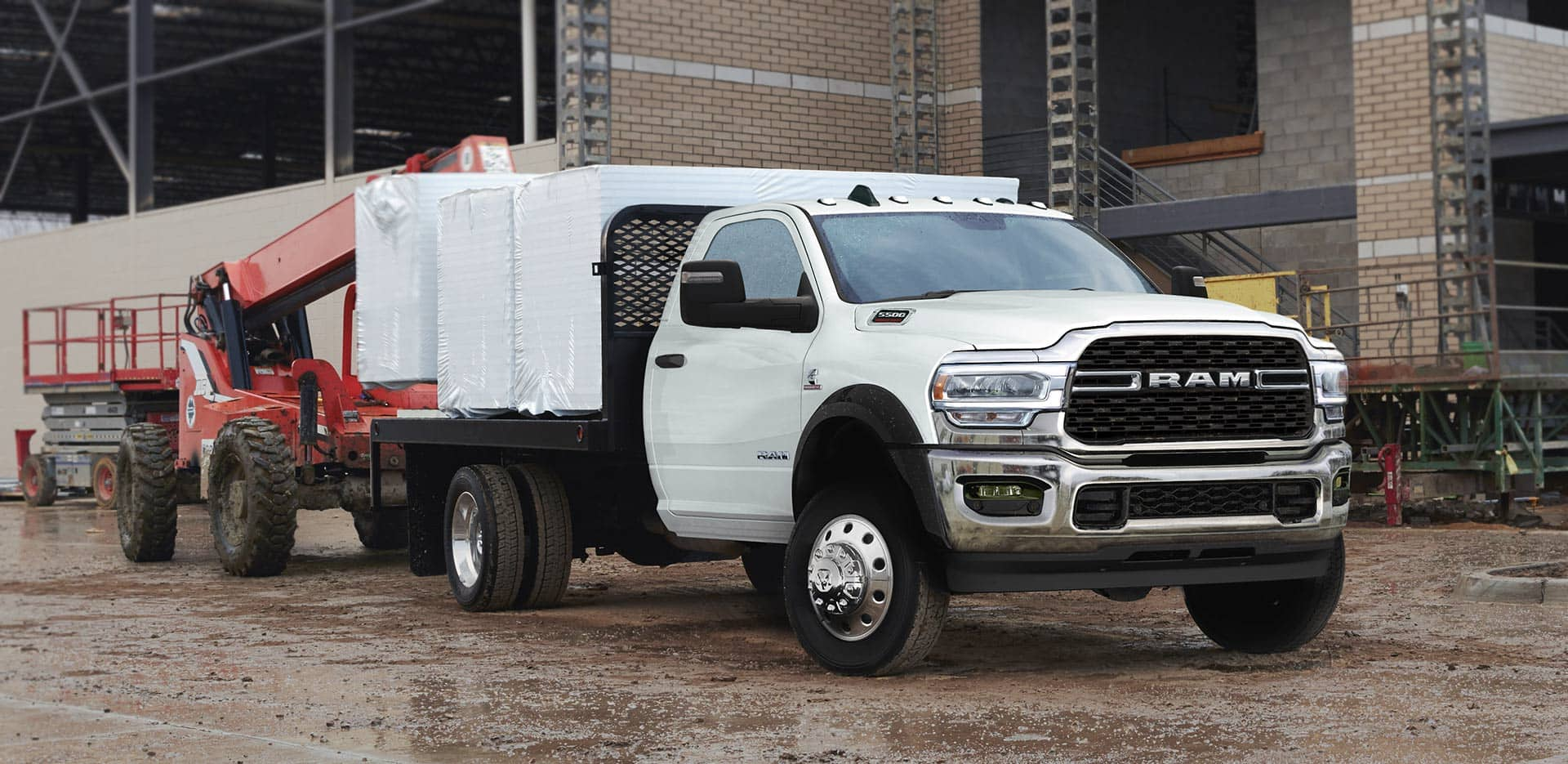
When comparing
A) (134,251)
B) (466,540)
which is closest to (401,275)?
(466,540)

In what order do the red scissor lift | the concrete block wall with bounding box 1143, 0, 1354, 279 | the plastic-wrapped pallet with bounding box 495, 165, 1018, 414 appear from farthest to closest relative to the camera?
the concrete block wall with bounding box 1143, 0, 1354, 279 < the red scissor lift < the plastic-wrapped pallet with bounding box 495, 165, 1018, 414

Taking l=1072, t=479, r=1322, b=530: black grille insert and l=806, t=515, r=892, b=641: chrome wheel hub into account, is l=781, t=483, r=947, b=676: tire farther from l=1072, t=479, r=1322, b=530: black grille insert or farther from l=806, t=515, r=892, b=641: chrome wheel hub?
l=1072, t=479, r=1322, b=530: black grille insert

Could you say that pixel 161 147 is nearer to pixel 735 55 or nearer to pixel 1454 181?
pixel 735 55

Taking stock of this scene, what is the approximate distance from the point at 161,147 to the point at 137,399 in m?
29.2

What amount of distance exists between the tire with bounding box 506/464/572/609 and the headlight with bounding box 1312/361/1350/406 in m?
4.81

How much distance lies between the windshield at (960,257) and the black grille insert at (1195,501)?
4.86ft

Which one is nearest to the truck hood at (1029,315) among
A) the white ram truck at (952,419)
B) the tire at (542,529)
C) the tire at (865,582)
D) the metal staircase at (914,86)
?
the white ram truck at (952,419)

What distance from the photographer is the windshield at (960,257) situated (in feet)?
30.2

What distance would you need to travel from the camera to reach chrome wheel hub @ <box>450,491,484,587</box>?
11.8 meters

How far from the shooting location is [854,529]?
8.55 meters

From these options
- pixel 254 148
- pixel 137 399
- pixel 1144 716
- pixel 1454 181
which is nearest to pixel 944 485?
pixel 1144 716

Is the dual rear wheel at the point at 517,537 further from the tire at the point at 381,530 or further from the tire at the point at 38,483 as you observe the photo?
the tire at the point at 38,483

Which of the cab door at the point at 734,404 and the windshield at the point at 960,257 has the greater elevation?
the windshield at the point at 960,257

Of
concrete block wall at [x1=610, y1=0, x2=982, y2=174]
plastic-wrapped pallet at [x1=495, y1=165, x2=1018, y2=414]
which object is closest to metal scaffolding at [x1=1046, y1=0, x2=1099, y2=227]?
concrete block wall at [x1=610, y1=0, x2=982, y2=174]
